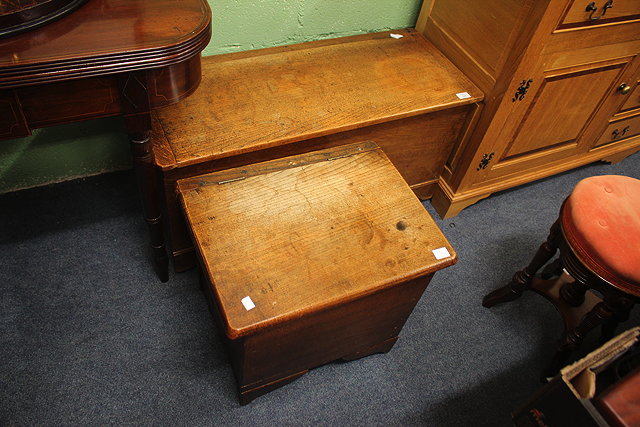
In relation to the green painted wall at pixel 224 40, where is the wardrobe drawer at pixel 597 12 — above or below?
above

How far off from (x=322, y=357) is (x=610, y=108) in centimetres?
160

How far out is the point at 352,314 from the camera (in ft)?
4.35

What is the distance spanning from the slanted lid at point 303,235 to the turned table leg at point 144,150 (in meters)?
0.11

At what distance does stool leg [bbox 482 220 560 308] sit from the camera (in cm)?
154

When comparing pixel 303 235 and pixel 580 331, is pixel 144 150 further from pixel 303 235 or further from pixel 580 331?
pixel 580 331

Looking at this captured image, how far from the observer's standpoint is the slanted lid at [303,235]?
1177 millimetres

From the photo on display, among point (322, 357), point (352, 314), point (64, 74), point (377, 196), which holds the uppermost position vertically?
point (64, 74)

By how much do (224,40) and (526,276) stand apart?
1352 mm

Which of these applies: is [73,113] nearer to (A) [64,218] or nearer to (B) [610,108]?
(A) [64,218]

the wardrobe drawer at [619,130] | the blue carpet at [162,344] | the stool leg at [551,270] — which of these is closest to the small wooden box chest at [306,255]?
the blue carpet at [162,344]

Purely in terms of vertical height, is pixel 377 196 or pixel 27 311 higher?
pixel 377 196

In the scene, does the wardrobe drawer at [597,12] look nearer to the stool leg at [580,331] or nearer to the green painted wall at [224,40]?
the green painted wall at [224,40]

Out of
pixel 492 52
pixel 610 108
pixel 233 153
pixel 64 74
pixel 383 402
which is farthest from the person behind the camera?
pixel 610 108

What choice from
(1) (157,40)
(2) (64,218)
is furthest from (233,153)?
(2) (64,218)
